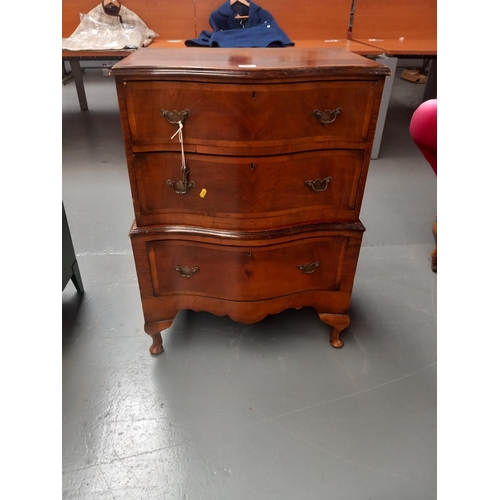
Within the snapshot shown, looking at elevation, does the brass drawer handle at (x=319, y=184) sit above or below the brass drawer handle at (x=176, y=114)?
below

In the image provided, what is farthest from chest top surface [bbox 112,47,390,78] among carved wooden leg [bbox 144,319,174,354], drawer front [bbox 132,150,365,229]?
carved wooden leg [bbox 144,319,174,354]

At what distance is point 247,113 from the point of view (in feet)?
3.67

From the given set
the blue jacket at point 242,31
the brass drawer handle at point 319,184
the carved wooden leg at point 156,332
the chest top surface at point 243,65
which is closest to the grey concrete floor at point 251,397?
the carved wooden leg at point 156,332

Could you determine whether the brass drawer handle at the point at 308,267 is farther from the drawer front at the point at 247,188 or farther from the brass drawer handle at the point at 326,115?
the brass drawer handle at the point at 326,115

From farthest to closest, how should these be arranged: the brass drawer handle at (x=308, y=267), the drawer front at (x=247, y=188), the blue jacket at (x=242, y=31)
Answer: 1. the blue jacket at (x=242, y=31)
2. the brass drawer handle at (x=308, y=267)
3. the drawer front at (x=247, y=188)

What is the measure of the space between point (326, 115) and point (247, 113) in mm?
242

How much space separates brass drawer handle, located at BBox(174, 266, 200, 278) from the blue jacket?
2.17 m

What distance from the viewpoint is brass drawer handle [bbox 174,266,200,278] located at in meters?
1.41

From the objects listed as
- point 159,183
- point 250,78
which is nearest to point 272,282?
point 159,183

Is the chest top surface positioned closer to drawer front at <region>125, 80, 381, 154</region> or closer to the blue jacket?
drawer front at <region>125, 80, 381, 154</region>

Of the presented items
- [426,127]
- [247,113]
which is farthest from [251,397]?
[426,127]

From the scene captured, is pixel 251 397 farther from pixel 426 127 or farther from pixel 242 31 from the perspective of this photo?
pixel 242 31

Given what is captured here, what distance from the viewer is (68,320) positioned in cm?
176

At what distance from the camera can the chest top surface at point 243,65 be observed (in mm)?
1061
